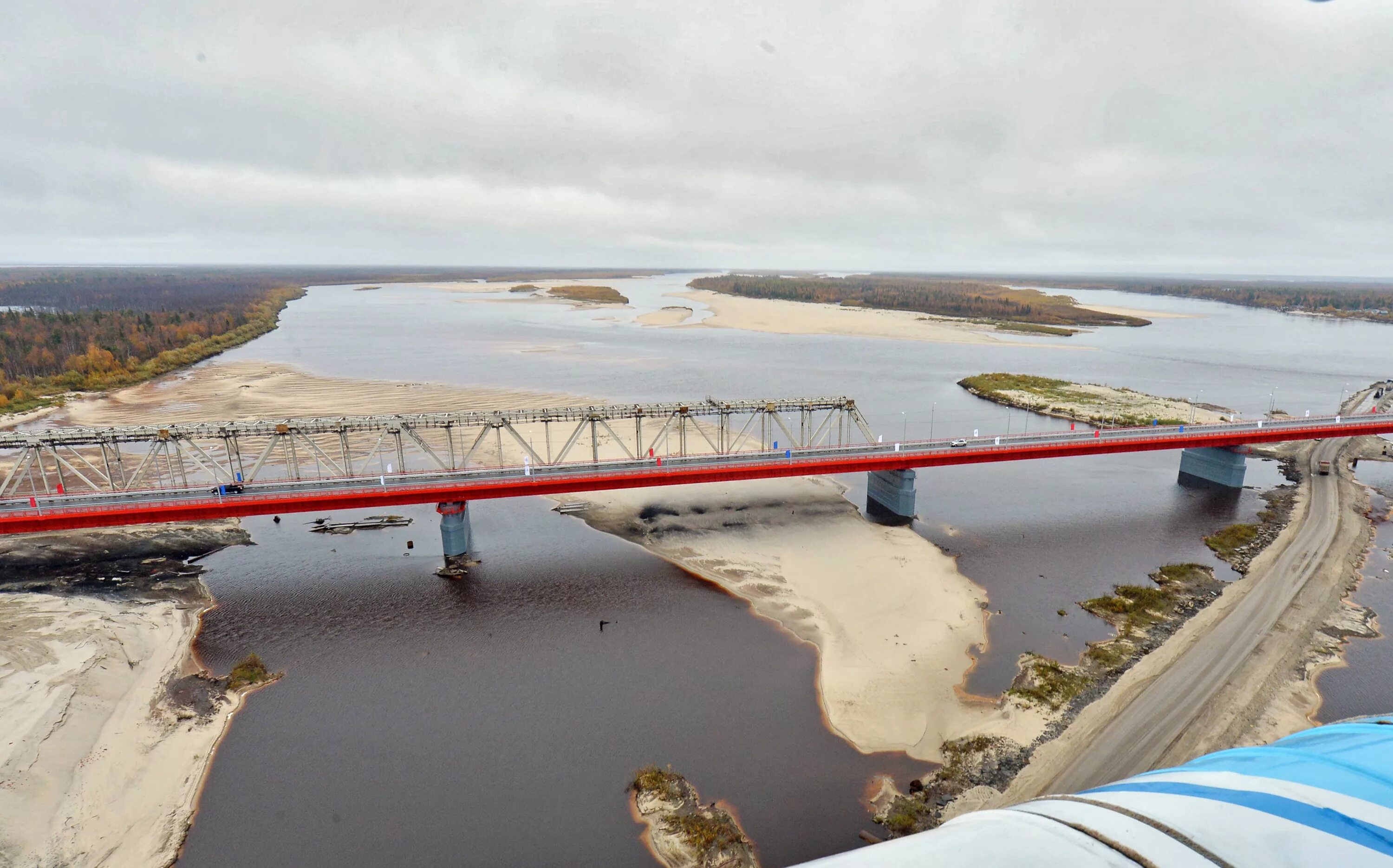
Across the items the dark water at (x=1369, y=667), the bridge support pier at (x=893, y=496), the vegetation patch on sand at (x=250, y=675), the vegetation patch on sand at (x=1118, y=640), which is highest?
the bridge support pier at (x=893, y=496)

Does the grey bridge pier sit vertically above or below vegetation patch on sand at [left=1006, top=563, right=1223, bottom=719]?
above

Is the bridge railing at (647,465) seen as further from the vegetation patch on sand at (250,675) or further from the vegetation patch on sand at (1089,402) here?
the vegetation patch on sand at (1089,402)

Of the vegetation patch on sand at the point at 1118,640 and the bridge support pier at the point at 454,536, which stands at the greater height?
the bridge support pier at the point at 454,536

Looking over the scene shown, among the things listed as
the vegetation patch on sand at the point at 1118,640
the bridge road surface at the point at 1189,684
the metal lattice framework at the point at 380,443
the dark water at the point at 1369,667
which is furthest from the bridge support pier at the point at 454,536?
the dark water at the point at 1369,667

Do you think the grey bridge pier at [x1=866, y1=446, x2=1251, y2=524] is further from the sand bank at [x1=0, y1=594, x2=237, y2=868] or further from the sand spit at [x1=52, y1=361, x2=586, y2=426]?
the sand spit at [x1=52, y1=361, x2=586, y2=426]

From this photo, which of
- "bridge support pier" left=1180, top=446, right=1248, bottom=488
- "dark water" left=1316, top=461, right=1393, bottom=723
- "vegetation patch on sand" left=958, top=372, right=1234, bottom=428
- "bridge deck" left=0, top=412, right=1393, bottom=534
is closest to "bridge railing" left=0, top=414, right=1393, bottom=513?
"bridge deck" left=0, top=412, right=1393, bottom=534

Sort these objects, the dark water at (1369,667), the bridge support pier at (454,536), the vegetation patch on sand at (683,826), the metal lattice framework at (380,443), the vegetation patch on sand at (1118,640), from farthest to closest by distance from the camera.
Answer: the bridge support pier at (454,536)
the metal lattice framework at (380,443)
the vegetation patch on sand at (1118,640)
the dark water at (1369,667)
the vegetation patch on sand at (683,826)
